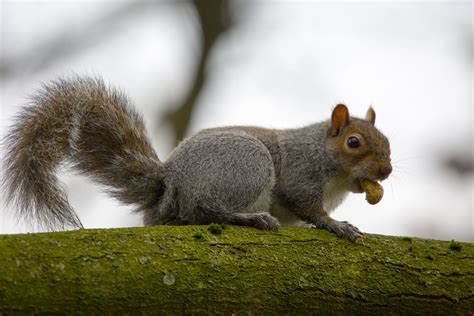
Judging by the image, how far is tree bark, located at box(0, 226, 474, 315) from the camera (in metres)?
2.00

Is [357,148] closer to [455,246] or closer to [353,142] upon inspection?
[353,142]

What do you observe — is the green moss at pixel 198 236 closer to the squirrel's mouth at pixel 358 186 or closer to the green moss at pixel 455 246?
the green moss at pixel 455 246

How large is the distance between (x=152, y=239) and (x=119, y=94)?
128cm

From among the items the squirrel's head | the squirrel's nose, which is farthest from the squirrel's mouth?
the squirrel's nose

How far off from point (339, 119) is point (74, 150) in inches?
63.5

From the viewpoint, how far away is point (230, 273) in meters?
2.31

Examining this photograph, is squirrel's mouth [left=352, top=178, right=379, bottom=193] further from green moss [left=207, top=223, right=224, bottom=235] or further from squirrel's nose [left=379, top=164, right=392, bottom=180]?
green moss [left=207, top=223, right=224, bottom=235]

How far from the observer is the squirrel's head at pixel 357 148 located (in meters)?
3.61

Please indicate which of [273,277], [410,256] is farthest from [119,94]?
[410,256]

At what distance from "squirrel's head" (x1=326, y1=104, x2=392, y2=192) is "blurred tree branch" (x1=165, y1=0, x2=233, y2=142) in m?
1.53

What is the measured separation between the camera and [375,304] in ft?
8.13

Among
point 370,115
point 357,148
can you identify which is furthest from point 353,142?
point 370,115

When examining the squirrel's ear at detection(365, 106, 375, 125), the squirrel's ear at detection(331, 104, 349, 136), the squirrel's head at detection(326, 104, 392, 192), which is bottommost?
the squirrel's head at detection(326, 104, 392, 192)

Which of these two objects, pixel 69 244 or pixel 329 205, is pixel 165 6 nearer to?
pixel 329 205
